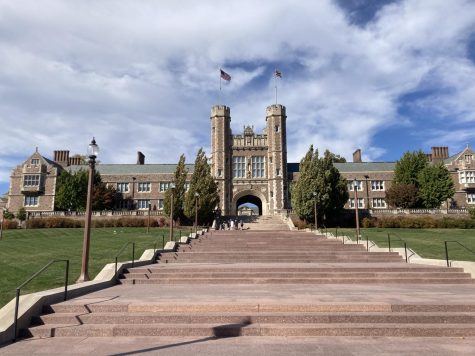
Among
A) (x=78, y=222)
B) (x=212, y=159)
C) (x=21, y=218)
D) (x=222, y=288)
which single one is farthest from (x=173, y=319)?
(x=212, y=159)

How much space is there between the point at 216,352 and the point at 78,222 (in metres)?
38.2

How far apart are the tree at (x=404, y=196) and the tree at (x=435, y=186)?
128cm

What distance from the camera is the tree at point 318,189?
38.2m

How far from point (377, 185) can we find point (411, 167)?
669 cm

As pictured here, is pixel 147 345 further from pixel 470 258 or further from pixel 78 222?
pixel 78 222

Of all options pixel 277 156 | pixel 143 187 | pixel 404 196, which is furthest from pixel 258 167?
pixel 404 196

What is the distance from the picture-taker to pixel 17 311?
6668 mm

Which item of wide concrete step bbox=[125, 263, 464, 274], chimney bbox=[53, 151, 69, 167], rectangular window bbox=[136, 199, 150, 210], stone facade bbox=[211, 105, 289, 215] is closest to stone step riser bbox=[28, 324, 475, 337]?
wide concrete step bbox=[125, 263, 464, 274]

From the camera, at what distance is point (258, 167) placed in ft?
173

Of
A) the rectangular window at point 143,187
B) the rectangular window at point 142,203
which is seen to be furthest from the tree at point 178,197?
the rectangular window at point 143,187

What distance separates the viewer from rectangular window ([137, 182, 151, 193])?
55.9 m

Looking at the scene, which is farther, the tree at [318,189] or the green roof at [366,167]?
the green roof at [366,167]

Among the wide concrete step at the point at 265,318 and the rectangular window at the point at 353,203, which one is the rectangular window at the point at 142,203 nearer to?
the rectangular window at the point at 353,203

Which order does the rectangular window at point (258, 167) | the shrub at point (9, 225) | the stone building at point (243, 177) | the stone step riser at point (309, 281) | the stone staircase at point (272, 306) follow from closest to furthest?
the stone staircase at point (272, 306), the stone step riser at point (309, 281), the shrub at point (9, 225), the stone building at point (243, 177), the rectangular window at point (258, 167)
